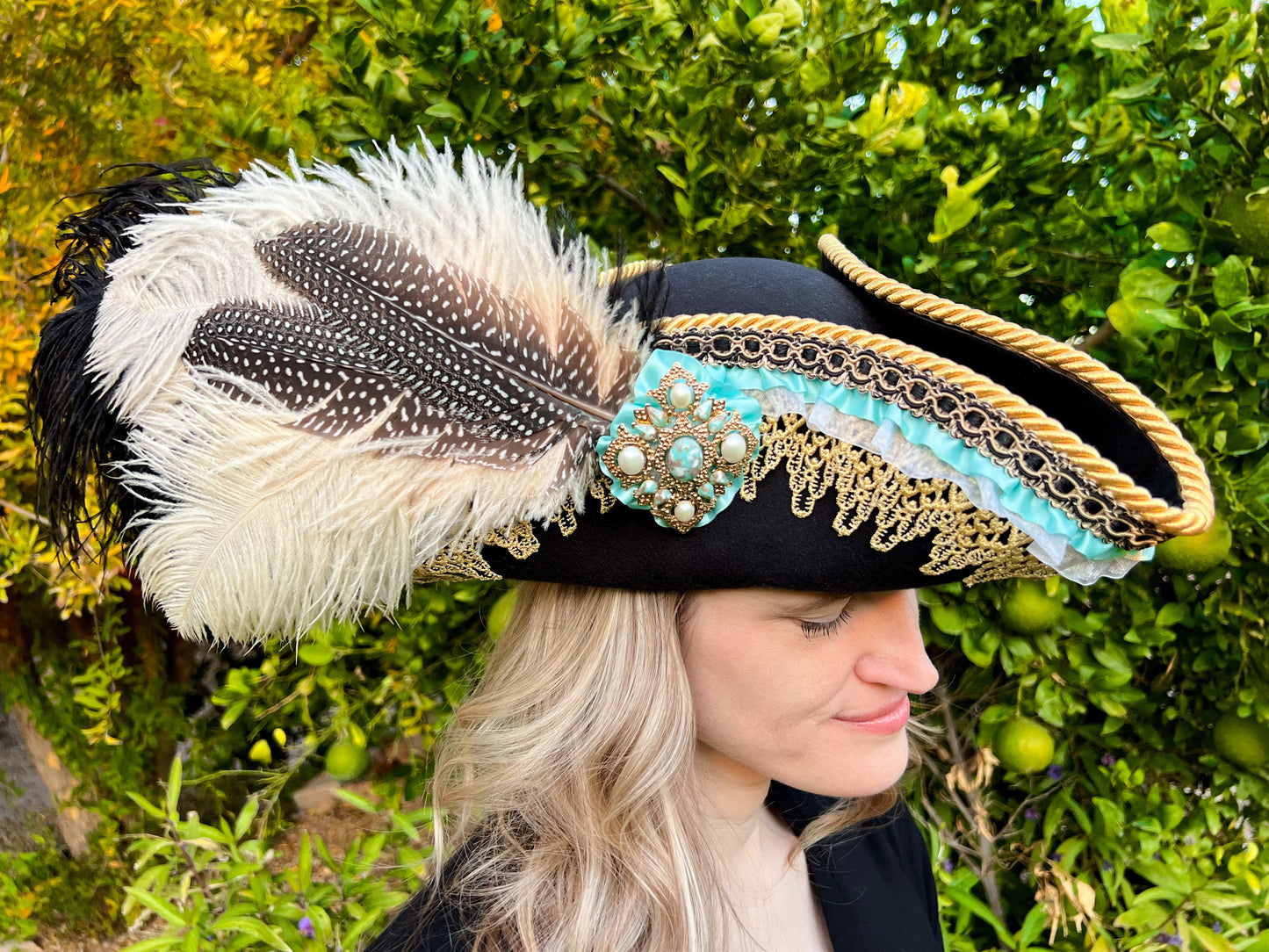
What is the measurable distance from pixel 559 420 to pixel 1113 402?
21.9 inches

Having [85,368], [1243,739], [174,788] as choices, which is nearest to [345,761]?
[174,788]

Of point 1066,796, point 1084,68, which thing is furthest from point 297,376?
point 1066,796

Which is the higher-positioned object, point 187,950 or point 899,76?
point 899,76

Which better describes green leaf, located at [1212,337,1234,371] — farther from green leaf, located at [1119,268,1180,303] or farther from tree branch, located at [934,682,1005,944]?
tree branch, located at [934,682,1005,944]

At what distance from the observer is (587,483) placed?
848mm

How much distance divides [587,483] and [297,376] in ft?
1.05

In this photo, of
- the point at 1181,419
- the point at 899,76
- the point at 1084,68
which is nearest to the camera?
the point at 1181,419

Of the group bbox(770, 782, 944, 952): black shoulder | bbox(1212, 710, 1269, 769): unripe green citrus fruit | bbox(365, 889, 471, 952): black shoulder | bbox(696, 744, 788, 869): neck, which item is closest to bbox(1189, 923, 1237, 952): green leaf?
bbox(1212, 710, 1269, 769): unripe green citrus fruit

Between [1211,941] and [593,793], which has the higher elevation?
[593,793]

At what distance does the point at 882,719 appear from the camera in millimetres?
979

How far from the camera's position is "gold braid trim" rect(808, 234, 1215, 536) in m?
0.73

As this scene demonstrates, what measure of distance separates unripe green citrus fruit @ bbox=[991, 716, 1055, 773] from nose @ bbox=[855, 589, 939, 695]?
61cm

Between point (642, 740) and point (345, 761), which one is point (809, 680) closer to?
point (642, 740)

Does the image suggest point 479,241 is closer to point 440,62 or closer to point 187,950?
point 440,62
